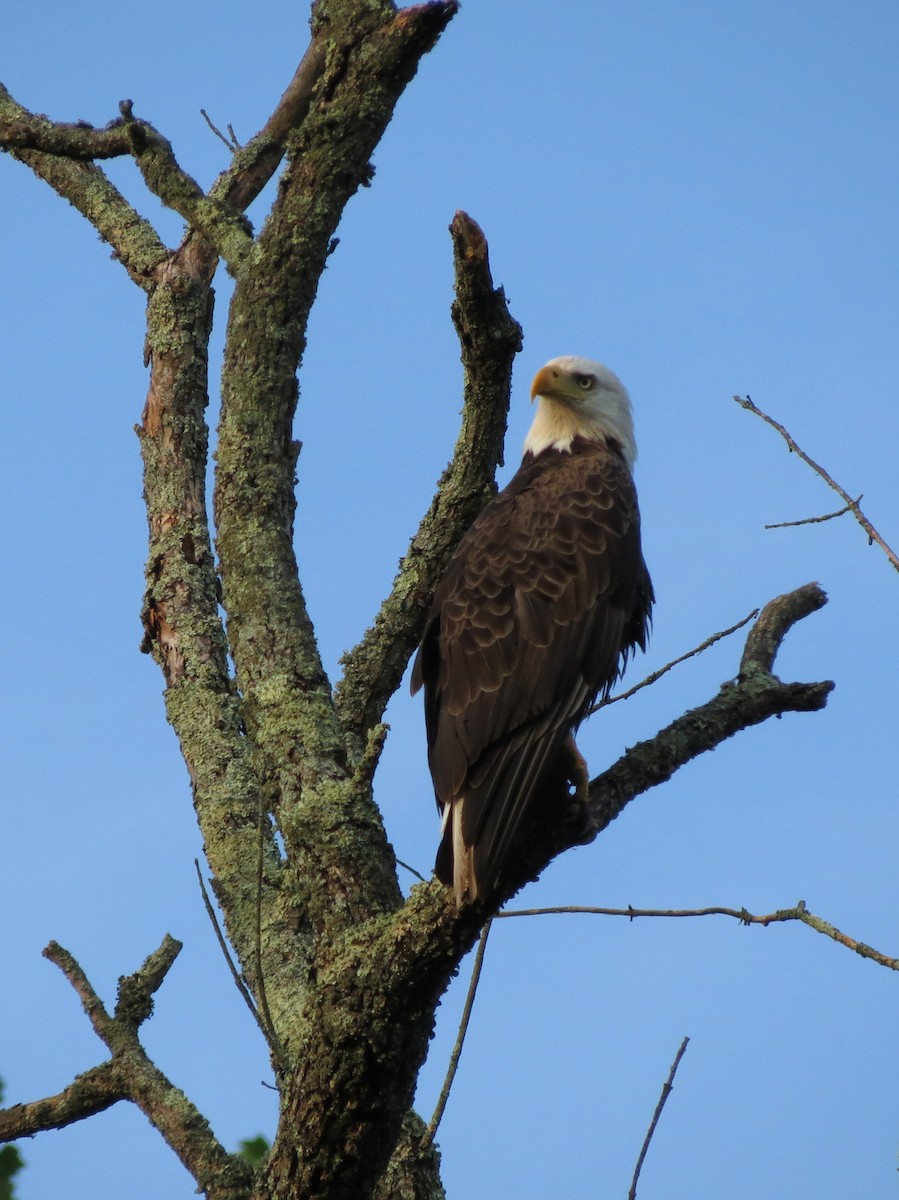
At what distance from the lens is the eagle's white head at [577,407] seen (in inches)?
221

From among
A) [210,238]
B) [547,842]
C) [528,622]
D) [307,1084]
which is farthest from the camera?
[210,238]

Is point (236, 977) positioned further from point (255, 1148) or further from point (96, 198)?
point (96, 198)

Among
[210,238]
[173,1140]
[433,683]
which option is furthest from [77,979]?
[210,238]

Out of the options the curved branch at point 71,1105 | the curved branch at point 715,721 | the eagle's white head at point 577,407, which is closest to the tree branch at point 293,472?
the curved branch at point 715,721

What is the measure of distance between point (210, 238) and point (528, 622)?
2.02 meters

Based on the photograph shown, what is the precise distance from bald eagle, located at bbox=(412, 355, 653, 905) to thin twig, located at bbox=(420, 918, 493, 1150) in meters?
0.29

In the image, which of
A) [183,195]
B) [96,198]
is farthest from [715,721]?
[96,198]

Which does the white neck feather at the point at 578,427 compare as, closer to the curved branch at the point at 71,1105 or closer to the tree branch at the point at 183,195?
the tree branch at the point at 183,195

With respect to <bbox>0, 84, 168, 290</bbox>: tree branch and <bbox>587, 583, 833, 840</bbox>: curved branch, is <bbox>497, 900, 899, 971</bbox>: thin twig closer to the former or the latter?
<bbox>587, 583, 833, 840</bbox>: curved branch

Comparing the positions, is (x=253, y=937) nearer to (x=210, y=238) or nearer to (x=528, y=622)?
(x=528, y=622)

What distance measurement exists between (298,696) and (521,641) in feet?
2.29

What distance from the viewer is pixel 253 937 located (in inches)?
159

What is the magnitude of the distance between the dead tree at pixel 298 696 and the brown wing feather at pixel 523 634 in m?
0.20

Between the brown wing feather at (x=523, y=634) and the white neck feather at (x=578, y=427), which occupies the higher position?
the white neck feather at (x=578, y=427)
